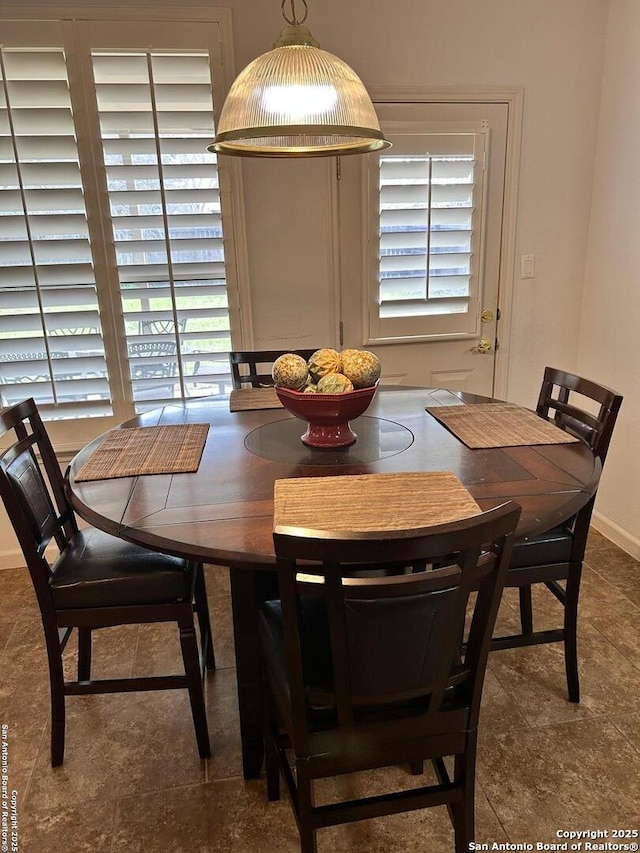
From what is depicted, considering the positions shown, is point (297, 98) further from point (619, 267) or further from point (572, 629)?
point (619, 267)

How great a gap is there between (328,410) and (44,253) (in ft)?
5.41

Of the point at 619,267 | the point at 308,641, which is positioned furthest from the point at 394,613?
the point at 619,267

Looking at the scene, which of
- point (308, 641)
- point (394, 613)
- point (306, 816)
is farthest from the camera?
point (308, 641)

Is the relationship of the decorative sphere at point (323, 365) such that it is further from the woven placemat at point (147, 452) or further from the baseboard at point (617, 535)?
the baseboard at point (617, 535)

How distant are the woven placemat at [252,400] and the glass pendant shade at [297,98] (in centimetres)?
96

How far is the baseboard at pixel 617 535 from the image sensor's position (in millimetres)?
2824

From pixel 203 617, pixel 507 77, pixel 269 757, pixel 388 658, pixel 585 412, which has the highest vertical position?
pixel 507 77

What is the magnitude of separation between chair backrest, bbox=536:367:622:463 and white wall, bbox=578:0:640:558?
0.93 metres

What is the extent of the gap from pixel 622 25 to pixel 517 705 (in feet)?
9.59

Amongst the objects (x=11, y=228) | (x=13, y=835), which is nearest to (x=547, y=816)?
(x=13, y=835)

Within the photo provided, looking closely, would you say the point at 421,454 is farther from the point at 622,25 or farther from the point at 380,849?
the point at 622,25

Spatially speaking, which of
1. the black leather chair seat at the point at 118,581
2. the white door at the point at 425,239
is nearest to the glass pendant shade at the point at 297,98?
the black leather chair seat at the point at 118,581

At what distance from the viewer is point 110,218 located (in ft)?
8.56

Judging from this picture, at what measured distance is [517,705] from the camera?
1919 millimetres
